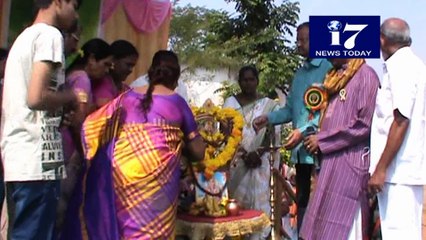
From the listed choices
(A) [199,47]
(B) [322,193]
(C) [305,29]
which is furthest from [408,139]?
(A) [199,47]

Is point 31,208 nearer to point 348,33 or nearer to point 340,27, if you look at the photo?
point 340,27

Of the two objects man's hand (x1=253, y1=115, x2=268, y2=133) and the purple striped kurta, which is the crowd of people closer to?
the purple striped kurta

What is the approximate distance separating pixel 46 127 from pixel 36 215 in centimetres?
36

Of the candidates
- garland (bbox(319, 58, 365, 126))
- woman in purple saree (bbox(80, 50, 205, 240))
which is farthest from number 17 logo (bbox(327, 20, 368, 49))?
woman in purple saree (bbox(80, 50, 205, 240))

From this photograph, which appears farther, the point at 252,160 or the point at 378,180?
the point at 252,160

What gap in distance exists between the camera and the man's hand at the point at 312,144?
475 centimetres

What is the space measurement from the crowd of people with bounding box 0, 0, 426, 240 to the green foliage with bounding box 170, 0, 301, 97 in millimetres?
14726

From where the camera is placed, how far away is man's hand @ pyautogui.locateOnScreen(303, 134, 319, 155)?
15.6 feet

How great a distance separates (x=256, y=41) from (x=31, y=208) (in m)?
19.1

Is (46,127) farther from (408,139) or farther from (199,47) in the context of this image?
(199,47)

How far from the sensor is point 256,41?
2178cm

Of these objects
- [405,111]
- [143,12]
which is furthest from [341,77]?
[143,12]

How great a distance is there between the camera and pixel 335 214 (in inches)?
186

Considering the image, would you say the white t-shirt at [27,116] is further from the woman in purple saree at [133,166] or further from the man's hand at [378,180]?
the man's hand at [378,180]
